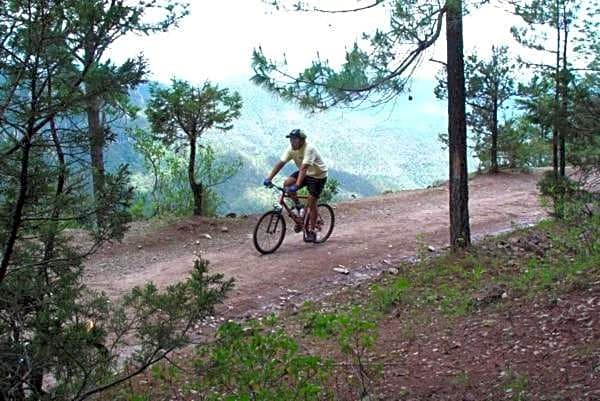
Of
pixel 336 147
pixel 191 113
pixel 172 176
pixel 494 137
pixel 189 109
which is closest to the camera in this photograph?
pixel 189 109

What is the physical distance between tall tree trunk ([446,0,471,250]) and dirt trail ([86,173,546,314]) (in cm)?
137

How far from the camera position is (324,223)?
10.8 metres

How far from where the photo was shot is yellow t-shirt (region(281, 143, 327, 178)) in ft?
31.8

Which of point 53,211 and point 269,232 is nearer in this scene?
point 53,211

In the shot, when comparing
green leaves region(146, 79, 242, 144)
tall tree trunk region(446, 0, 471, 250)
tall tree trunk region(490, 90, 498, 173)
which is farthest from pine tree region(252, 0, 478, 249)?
tall tree trunk region(490, 90, 498, 173)

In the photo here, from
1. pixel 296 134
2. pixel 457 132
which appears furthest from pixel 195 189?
pixel 457 132

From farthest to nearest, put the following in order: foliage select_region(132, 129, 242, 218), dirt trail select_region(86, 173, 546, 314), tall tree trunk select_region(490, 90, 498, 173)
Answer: tall tree trunk select_region(490, 90, 498, 173) → foliage select_region(132, 129, 242, 218) → dirt trail select_region(86, 173, 546, 314)

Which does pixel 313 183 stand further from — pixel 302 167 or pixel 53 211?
pixel 53 211

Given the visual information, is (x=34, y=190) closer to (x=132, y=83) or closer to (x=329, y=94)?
(x=132, y=83)

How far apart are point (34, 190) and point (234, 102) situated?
9651 mm

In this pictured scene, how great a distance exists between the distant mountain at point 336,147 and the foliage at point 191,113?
297 millimetres

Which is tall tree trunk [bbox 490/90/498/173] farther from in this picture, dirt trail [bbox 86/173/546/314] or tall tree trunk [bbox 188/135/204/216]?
tall tree trunk [bbox 188/135/204/216]

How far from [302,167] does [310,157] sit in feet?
0.64

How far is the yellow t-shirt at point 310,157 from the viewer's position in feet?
31.8
